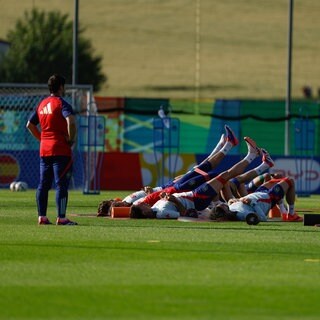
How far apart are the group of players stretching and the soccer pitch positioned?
42cm

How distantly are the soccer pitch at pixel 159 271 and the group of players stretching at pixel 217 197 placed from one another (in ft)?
1.39

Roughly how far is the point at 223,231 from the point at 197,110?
48.9 meters

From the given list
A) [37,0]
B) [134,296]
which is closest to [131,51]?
[37,0]

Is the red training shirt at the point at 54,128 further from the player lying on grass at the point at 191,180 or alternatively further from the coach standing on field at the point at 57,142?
the player lying on grass at the point at 191,180

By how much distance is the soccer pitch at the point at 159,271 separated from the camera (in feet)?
41.7

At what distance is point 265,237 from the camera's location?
19.4 metres

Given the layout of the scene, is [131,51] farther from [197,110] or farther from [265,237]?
[265,237]

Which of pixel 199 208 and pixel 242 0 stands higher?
pixel 242 0

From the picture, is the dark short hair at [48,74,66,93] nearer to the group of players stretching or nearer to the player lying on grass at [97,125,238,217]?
the group of players stretching

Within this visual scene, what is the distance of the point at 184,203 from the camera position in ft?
Answer: 74.4

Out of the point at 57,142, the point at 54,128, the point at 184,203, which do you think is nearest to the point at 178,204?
the point at 184,203

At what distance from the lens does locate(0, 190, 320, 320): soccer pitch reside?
41.7 ft

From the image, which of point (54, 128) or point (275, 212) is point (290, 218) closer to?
point (275, 212)

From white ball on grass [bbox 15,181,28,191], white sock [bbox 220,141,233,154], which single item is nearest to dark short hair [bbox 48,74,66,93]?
white sock [bbox 220,141,233,154]
